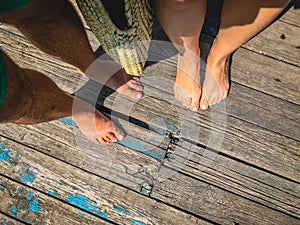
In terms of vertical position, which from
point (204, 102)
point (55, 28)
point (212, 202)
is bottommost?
point (212, 202)

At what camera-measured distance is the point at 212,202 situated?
4.99ft

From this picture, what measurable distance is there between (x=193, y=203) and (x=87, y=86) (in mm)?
658

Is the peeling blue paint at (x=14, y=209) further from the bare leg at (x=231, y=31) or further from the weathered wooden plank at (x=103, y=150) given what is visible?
the bare leg at (x=231, y=31)

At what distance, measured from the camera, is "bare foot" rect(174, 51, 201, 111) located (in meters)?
1.59

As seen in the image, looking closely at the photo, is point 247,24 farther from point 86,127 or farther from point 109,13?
point 86,127

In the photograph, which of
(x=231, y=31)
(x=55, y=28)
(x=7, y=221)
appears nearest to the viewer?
(x=55, y=28)

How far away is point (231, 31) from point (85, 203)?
857 millimetres

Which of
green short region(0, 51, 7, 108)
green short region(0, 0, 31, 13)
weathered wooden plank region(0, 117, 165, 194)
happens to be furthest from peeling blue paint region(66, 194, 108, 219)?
green short region(0, 0, 31, 13)

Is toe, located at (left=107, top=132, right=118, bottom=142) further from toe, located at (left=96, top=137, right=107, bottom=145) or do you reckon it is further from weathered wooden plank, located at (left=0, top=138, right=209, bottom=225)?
weathered wooden plank, located at (left=0, top=138, right=209, bottom=225)

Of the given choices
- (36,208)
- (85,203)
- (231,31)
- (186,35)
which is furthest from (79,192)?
(231,31)

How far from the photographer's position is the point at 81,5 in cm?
124

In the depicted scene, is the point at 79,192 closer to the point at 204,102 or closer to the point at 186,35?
the point at 204,102

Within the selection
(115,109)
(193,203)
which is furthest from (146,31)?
(193,203)

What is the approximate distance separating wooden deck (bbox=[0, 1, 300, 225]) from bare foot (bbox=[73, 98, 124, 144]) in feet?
0.14
